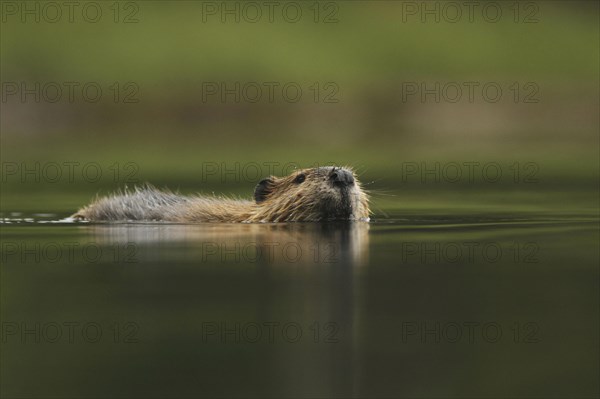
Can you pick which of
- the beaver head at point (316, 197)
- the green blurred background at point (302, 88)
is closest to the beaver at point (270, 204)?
the beaver head at point (316, 197)

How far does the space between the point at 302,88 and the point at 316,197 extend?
420 feet

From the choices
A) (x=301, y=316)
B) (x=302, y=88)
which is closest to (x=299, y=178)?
(x=301, y=316)

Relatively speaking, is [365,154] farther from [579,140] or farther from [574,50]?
[574,50]

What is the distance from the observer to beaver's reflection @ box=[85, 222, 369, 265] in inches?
672

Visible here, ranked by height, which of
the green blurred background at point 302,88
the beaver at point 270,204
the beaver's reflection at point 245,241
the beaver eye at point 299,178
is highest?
the green blurred background at point 302,88

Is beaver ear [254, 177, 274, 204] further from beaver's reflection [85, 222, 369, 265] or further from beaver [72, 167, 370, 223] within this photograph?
beaver's reflection [85, 222, 369, 265]

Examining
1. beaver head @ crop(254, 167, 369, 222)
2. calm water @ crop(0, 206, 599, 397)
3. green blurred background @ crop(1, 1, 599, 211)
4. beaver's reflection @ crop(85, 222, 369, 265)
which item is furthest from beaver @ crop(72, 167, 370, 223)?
green blurred background @ crop(1, 1, 599, 211)

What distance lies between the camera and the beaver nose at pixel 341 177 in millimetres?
20656

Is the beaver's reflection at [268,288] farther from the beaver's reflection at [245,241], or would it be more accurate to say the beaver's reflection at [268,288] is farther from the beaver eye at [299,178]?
the beaver eye at [299,178]

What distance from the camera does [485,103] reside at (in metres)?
122

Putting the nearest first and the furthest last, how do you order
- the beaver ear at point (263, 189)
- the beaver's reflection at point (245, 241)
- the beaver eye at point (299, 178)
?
the beaver's reflection at point (245, 241)
the beaver eye at point (299, 178)
the beaver ear at point (263, 189)

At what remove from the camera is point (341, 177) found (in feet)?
67.8

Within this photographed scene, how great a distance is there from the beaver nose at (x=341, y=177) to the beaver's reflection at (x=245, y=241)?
674 mm

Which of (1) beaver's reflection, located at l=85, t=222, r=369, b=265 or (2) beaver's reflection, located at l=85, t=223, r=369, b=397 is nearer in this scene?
(2) beaver's reflection, located at l=85, t=223, r=369, b=397
